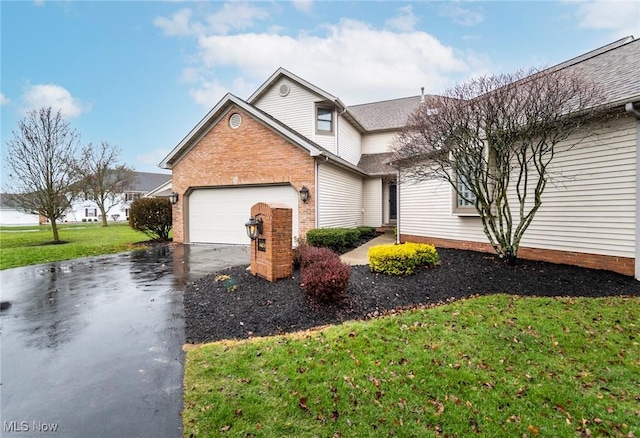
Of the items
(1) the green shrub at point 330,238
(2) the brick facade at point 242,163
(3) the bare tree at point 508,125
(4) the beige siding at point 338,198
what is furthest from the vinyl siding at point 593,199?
Answer: (2) the brick facade at point 242,163

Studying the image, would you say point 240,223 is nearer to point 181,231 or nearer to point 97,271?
point 181,231

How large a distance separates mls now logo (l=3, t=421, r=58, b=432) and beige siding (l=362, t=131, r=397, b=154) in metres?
19.1

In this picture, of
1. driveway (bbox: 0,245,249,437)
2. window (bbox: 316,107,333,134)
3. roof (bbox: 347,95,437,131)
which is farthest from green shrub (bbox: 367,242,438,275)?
roof (bbox: 347,95,437,131)

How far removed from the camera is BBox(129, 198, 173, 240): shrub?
15.9 metres

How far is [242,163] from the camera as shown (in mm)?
13594

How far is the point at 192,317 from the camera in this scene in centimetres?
535

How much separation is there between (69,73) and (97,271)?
506 inches

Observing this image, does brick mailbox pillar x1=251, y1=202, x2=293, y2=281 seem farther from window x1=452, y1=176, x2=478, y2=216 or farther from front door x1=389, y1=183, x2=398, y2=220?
front door x1=389, y1=183, x2=398, y2=220

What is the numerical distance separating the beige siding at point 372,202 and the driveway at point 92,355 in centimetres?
1177

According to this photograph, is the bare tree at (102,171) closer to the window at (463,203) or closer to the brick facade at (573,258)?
the window at (463,203)

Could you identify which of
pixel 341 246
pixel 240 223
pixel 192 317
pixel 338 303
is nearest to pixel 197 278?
pixel 192 317

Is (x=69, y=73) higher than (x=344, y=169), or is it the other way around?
(x=69, y=73)

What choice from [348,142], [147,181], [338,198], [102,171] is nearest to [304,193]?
[338,198]

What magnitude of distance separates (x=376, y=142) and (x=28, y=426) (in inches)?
770
